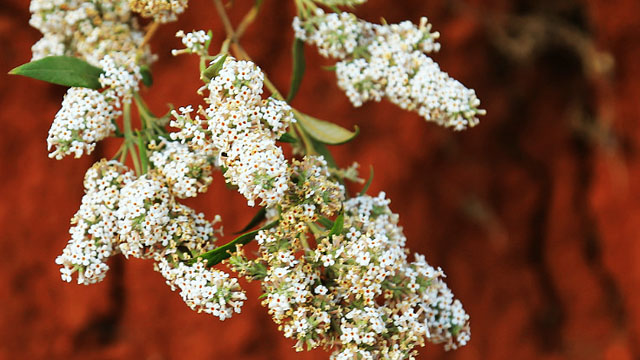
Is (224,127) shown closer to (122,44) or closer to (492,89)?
(122,44)

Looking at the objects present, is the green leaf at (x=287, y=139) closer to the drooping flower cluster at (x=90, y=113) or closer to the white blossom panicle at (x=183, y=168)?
the white blossom panicle at (x=183, y=168)

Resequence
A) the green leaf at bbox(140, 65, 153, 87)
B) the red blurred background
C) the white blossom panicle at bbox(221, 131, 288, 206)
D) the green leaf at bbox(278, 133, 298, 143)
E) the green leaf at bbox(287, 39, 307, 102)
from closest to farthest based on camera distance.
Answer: the white blossom panicle at bbox(221, 131, 288, 206) < the green leaf at bbox(278, 133, 298, 143) < the green leaf at bbox(140, 65, 153, 87) < the green leaf at bbox(287, 39, 307, 102) < the red blurred background

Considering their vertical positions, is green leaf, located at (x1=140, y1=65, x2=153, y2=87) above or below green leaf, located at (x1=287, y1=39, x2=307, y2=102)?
below

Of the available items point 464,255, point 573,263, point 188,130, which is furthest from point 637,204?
point 188,130

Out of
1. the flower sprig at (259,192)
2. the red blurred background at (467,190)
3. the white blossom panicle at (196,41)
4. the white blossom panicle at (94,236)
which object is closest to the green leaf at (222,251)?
the flower sprig at (259,192)

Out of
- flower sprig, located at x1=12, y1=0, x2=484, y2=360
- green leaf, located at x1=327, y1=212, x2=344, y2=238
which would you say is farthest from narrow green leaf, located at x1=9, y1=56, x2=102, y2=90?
green leaf, located at x1=327, y1=212, x2=344, y2=238

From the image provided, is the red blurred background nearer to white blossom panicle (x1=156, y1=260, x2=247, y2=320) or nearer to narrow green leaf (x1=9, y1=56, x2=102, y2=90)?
narrow green leaf (x1=9, y1=56, x2=102, y2=90)

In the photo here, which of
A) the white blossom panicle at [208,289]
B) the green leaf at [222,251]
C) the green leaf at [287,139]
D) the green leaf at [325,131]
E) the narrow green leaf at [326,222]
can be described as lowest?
the white blossom panicle at [208,289]
